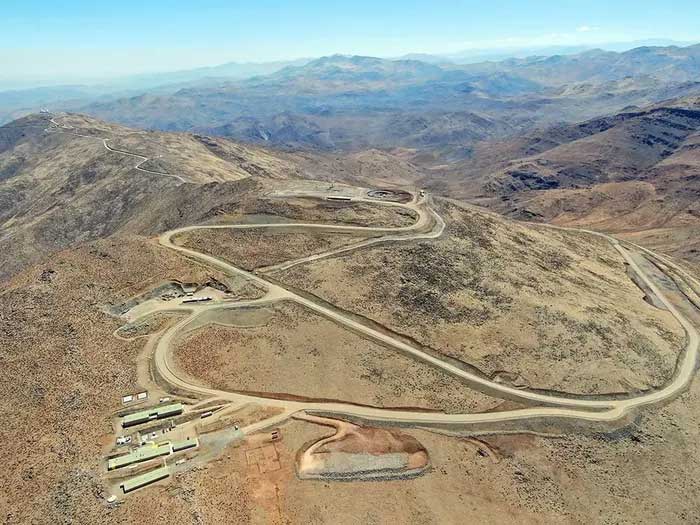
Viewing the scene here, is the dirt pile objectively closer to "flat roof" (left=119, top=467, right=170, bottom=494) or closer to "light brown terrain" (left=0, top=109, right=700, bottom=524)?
"light brown terrain" (left=0, top=109, right=700, bottom=524)

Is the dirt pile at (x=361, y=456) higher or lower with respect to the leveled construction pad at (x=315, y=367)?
lower

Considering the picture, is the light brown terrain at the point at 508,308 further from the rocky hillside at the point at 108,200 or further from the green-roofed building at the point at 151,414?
the rocky hillside at the point at 108,200

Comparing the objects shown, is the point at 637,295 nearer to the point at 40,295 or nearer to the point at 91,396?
the point at 91,396

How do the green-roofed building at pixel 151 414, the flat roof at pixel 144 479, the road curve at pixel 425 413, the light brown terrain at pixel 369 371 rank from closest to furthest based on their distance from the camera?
the flat roof at pixel 144 479
the light brown terrain at pixel 369 371
the green-roofed building at pixel 151 414
the road curve at pixel 425 413

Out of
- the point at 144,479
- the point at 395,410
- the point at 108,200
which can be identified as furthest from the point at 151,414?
the point at 108,200

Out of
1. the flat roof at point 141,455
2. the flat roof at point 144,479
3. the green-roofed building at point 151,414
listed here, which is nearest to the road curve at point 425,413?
the green-roofed building at point 151,414

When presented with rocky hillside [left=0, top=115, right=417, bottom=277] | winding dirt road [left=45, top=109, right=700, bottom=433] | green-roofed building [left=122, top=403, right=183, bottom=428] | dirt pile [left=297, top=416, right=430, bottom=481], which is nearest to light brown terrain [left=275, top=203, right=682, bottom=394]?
winding dirt road [left=45, top=109, right=700, bottom=433]

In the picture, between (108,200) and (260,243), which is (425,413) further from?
(108,200)
